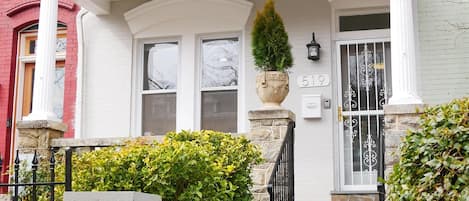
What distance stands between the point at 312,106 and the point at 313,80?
14.3 inches

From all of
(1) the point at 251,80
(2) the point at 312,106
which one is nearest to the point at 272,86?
(2) the point at 312,106

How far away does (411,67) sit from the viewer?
21.5 ft

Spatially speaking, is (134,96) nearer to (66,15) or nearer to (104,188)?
(66,15)

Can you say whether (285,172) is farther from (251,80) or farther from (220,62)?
(220,62)

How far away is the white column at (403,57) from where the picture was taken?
21.2 ft

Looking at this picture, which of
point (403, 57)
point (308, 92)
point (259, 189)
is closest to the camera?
point (259, 189)

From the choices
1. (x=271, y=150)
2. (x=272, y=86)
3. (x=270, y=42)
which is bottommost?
(x=271, y=150)

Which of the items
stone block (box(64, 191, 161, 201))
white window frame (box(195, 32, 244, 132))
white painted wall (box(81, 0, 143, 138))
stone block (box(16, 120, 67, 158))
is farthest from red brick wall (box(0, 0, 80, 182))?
stone block (box(64, 191, 161, 201))

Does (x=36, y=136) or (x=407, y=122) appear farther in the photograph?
(x=36, y=136)

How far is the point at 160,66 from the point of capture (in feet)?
29.2

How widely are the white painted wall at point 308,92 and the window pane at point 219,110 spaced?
0.29 metres

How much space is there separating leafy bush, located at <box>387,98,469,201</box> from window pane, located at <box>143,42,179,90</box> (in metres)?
5.54

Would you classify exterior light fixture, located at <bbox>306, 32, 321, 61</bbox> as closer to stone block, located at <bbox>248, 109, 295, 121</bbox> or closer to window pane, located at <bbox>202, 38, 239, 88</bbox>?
window pane, located at <bbox>202, 38, 239, 88</bbox>

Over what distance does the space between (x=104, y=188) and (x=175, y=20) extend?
4590mm
